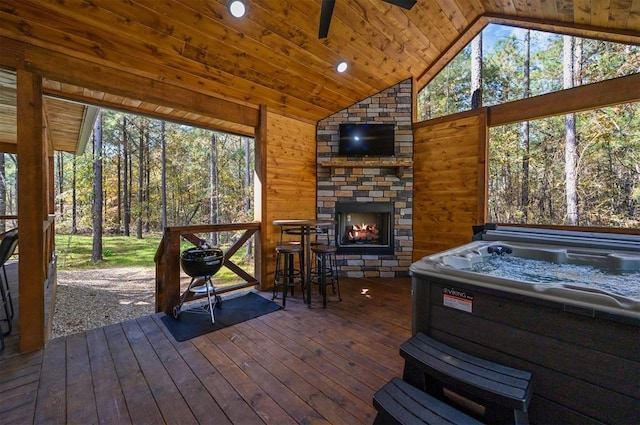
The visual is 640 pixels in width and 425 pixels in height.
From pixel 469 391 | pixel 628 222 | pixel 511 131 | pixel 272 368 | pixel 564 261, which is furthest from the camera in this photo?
pixel 511 131

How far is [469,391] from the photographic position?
1.14 meters

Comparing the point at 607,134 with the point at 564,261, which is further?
the point at 607,134

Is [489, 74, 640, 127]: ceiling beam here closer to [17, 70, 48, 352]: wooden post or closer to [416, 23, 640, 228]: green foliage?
[416, 23, 640, 228]: green foliage

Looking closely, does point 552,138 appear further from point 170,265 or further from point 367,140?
point 170,265

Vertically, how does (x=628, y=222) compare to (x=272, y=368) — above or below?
above

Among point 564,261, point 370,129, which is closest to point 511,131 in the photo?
A: point 370,129

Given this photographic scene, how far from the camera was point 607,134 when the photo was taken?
5.32 m

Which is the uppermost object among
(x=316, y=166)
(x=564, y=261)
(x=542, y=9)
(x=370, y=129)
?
(x=542, y=9)

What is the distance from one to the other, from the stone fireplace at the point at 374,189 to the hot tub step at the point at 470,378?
2917 mm

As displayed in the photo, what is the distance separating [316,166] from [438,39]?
2487 mm

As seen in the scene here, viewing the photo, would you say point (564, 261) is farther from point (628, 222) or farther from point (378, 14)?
point (628, 222)

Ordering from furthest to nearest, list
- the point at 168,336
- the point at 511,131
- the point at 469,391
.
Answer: the point at 511,131
the point at 168,336
the point at 469,391

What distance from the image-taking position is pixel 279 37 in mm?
2814

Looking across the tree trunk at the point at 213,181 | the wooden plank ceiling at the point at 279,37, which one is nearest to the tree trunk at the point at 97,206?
the tree trunk at the point at 213,181
